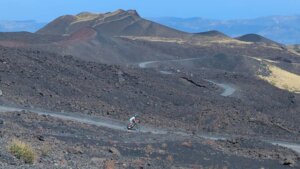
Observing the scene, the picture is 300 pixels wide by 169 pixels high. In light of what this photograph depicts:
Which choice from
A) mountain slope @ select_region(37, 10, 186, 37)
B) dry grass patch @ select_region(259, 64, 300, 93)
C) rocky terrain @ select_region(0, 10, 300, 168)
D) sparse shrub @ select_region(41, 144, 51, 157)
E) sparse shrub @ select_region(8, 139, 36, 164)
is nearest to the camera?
sparse shrub @ select_region(8, 139, 36, 164)

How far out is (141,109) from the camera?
39.5 metres

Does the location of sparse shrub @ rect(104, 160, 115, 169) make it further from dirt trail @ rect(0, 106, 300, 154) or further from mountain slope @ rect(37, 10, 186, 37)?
mountain slope @ rect(37, 10, 186, 37)

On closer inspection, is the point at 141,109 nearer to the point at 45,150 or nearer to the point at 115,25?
the point at 45,150

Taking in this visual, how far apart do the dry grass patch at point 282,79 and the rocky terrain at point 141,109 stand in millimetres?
135

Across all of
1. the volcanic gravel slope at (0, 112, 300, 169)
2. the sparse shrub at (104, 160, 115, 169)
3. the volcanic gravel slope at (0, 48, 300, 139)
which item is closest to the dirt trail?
the volcanic gravel slope at (0, 48, 300, 139)

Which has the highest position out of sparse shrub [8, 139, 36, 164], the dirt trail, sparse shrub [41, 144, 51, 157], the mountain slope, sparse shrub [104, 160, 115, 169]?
the mountain slope

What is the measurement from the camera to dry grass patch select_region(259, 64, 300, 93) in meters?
69.8

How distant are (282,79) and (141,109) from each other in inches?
1465

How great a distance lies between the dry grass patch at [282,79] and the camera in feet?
229

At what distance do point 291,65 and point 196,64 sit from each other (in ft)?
40.4

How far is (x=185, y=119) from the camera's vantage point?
38.7m

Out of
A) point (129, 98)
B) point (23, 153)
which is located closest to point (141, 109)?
point (129, 98)

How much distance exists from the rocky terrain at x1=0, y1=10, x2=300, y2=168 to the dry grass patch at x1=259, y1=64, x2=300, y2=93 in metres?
0.14

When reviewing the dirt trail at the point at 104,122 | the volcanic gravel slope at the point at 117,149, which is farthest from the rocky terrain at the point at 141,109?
the dirt trail at the point at 104,122
